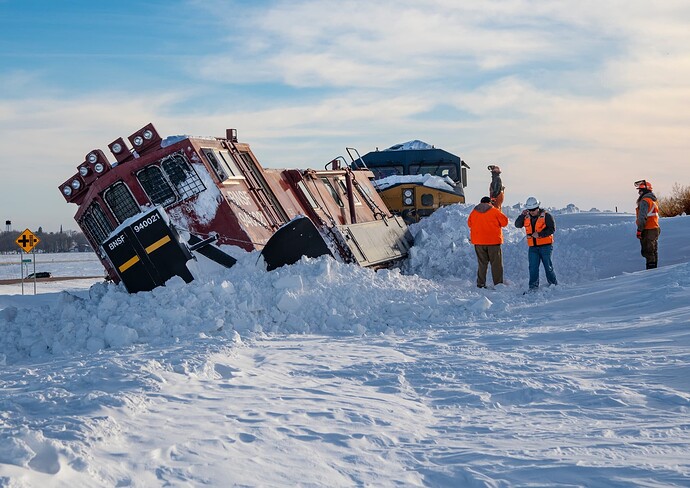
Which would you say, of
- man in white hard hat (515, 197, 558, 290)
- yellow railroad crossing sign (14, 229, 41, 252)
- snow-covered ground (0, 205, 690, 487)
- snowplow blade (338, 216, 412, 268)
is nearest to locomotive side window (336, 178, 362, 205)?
snowplow blade (338, 216, 412, 268)

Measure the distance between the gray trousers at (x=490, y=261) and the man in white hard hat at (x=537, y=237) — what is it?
72 cm

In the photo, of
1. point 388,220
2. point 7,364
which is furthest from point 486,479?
point 388,220

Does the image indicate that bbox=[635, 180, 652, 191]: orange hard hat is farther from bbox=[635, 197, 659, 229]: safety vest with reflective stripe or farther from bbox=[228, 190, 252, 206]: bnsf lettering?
bbox=[228, 190, 252, 206]: bnsf lettering

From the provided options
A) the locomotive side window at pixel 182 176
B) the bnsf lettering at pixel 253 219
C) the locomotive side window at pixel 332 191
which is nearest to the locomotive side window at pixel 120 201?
the locomotive side window at pixel 182 176

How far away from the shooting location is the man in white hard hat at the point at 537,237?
13.7 metres

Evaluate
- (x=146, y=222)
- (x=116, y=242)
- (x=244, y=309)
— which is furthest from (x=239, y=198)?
(x=244, y=309)

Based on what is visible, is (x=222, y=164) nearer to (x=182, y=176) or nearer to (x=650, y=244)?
(x=182, y=176)

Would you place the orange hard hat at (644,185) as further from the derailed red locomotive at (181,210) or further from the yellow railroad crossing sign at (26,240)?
the yellow railroad crossing sign at (26,240)

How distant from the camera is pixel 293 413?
601 cm

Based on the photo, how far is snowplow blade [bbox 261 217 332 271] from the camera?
11.2 m

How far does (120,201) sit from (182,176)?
1.01 m

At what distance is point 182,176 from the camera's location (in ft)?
39.1

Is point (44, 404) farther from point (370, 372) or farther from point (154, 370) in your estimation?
point (370, 372)

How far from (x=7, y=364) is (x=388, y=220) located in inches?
341
